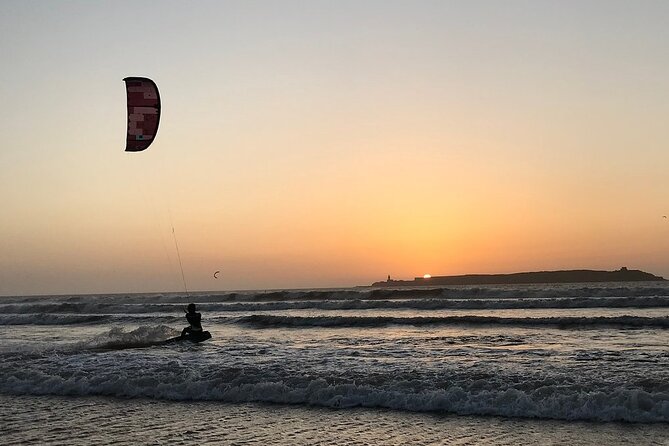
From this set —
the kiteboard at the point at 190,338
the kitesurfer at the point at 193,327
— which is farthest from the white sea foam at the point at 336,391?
the kitesurfer at the point at 193,327

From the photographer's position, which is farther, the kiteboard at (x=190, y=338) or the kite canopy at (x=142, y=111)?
the kiteboard at (x=190, y=338)

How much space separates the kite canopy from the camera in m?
16.1

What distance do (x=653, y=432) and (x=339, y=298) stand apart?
42.8 metres

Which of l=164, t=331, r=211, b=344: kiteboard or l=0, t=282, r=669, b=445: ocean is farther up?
l=164, t=331, r=211, b=344: kiteboard

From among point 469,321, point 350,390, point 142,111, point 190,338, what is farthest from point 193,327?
point 469,321

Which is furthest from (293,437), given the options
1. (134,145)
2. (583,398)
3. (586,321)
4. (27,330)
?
(27,330)

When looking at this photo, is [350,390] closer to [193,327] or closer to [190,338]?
[190,338]

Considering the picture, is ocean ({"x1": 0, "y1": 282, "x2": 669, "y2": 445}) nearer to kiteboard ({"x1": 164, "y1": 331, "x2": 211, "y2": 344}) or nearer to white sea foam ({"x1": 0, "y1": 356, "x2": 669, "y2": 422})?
white sea foam ({"x1": 0, "y1": 356, "x2": 669, "y2": 422})

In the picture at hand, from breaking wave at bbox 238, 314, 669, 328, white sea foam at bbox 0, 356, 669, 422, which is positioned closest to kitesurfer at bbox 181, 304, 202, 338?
white sea foam at bbox 0, 356, 669, 422

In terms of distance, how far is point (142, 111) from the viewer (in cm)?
1625

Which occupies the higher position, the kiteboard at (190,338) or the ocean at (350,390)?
the kiteboard at (190,338)

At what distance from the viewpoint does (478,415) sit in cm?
955

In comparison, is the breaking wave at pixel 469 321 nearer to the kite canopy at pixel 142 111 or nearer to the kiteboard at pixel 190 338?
the kiteboard at pixel 190 338

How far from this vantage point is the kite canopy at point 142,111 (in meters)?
16.1
